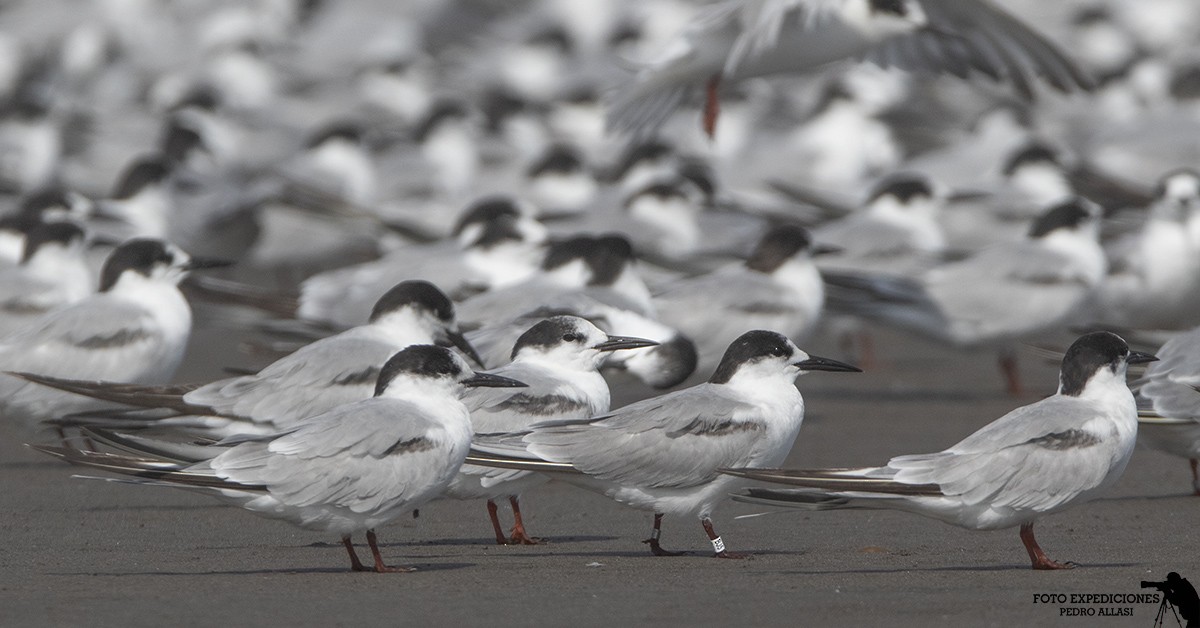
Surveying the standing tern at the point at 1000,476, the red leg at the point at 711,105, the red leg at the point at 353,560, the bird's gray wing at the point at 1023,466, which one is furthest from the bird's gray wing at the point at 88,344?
the bird's gray wing at the point at 1023,466

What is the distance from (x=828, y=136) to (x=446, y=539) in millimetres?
9976

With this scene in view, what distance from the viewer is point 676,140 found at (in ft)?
60.5

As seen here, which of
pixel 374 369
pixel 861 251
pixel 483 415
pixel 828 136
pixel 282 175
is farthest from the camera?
pixel 828 136

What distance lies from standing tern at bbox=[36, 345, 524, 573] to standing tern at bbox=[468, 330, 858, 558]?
235 mm

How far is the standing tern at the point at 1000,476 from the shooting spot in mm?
4609

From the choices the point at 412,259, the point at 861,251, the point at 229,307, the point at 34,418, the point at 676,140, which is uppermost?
the point at 676,140

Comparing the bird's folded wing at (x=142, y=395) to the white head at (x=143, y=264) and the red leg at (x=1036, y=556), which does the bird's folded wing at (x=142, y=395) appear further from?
the red leg at (x=1036, y=556)

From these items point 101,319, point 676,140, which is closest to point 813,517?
point 101,319

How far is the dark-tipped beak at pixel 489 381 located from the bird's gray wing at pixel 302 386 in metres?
0.92

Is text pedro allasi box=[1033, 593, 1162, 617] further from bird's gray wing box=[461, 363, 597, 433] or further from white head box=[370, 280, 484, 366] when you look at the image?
white head box=[370, 280, 484, 366]

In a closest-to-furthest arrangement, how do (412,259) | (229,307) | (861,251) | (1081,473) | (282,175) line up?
(1081,473), (229,307), (412,259), (861,251), (282,175)

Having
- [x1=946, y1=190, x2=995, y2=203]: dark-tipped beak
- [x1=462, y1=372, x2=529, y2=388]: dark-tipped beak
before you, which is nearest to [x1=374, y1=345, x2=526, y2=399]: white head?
[x1=462, y1=372, x2=529, y2=388]: dark-tipped beak

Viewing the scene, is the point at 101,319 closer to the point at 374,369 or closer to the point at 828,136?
the point at 374,369

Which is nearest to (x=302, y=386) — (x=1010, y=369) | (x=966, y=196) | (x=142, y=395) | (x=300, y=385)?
(x=300, y=385)
